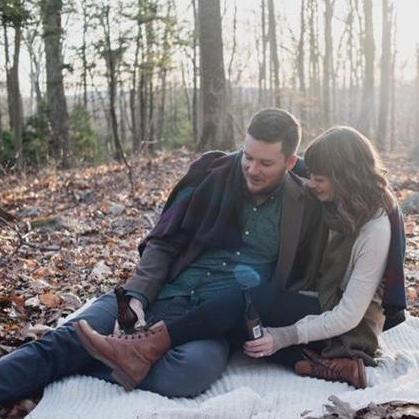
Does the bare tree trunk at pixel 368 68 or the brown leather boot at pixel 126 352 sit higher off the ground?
the bare tree trunk at pixel 368 68

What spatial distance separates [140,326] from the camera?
136 inches

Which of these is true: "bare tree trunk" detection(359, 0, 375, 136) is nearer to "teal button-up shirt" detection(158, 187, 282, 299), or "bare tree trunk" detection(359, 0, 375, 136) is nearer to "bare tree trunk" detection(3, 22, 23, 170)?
"bare tree trunk" detection(3, 22, 23, 170)

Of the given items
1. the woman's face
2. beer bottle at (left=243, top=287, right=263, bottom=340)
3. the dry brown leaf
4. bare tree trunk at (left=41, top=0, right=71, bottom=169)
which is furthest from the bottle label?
bare tree trunk at (left=41, top=0, right=71, bottom=169)

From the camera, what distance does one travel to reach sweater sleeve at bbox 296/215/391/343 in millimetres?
3264

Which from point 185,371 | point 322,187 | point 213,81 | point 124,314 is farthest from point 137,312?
point 213,81

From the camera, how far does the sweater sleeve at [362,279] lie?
3.26 meters

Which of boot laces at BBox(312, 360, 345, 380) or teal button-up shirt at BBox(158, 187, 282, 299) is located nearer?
boot laces at BBox(312, 360, 345, 380)

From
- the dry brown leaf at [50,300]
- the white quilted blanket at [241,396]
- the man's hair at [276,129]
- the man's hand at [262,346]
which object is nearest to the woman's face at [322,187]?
the man's hair at [276,129]

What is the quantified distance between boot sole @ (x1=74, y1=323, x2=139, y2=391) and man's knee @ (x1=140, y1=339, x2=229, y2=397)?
0.26 feet

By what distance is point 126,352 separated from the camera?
3180 millimetres

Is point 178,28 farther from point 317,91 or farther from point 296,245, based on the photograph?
point 317,91

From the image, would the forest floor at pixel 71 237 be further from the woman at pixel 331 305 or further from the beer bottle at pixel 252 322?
the beer bottle at pixel 252 322

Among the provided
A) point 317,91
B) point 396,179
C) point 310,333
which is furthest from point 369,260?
point 317,91

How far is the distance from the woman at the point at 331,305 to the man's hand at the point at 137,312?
188 millimetres
